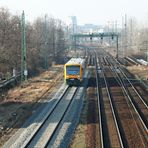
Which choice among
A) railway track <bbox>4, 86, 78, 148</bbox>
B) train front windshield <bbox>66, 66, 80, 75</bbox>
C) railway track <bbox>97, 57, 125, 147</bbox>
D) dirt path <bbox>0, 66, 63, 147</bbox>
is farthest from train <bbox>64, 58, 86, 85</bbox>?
railway track <bbox>4, 86, 78, 148</bbox>

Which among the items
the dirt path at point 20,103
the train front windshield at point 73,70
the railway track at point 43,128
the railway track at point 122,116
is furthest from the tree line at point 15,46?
the railway track at point 43,128

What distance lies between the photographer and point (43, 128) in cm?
2188

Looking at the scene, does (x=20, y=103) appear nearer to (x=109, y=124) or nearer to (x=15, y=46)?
(x=109, y=124)

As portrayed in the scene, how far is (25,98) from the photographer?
3188 cm

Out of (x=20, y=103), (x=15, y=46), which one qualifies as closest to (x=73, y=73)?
(x=20, y=103)

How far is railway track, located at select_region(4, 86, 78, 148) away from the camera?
62.4 feet

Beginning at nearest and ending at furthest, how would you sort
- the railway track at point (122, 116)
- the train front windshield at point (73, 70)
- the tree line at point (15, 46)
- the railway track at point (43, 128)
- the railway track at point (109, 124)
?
the railway track at point (43, 128)
the railway track at point (109, 124)
the railway track at point (122, 116)
the train front windshield at point (73, 70)
the tree line at point (15, 46)

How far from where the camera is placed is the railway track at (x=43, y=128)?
19031 mm

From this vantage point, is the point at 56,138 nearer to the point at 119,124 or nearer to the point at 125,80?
the point at 119,124

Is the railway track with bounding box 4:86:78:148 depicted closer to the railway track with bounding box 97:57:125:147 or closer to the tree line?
the railway track with bounding box 97:57:125:147

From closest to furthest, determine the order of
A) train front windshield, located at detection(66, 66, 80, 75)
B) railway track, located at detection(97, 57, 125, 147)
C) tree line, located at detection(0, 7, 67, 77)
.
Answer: railway track, located at detection(97, 57, 125, 147) < train front windshield, located at detection(66, 66, 80, 75) < tree line, located at detection(0, 7, 67, 77)

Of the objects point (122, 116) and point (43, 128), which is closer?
point (43, 128)

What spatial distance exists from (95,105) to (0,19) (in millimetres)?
24569

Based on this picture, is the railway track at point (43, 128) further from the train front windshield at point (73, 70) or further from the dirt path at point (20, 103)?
the train front windshield at point (73, 70)
